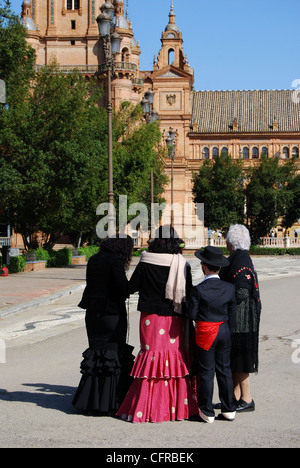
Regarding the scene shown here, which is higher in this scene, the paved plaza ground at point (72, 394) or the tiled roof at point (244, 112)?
the tiled roof at point (244, 112)

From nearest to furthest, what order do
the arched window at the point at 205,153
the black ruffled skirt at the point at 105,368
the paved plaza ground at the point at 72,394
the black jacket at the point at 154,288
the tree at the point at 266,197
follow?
1. the paved plaza ground at the point at 72,394
2. the black jacket at the point at 154,288
3. the black ruffled skirt at the point at 105,368
4. the tree at the point at 266,197
5. the arched window at the point at 205,153

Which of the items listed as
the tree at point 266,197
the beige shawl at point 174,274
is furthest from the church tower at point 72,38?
the beige shawl at point 174,274

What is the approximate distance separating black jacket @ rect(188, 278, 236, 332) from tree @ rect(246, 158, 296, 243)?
53534 millimetres

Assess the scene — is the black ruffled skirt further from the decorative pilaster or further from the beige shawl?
the decorative pilaster

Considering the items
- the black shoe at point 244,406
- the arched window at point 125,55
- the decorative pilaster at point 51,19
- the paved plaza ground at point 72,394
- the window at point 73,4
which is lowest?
the paved plaza ground at point 72,394

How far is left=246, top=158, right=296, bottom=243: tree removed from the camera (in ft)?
197

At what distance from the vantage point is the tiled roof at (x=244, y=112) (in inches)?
3868

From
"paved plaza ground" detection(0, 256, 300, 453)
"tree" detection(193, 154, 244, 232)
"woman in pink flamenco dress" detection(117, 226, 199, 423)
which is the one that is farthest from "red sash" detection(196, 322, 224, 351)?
"tree" detection(193, 154, 244, 232)

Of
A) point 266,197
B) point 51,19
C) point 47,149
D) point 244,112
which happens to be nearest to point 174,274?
point 47,149

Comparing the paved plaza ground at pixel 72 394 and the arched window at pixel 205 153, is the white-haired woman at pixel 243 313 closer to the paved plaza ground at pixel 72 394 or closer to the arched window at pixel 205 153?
the paved plaza ground at pixel 72 394

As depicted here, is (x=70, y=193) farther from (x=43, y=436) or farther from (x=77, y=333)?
(x=43, y=436)

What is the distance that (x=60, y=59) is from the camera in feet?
218

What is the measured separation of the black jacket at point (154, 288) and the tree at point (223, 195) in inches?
2136
